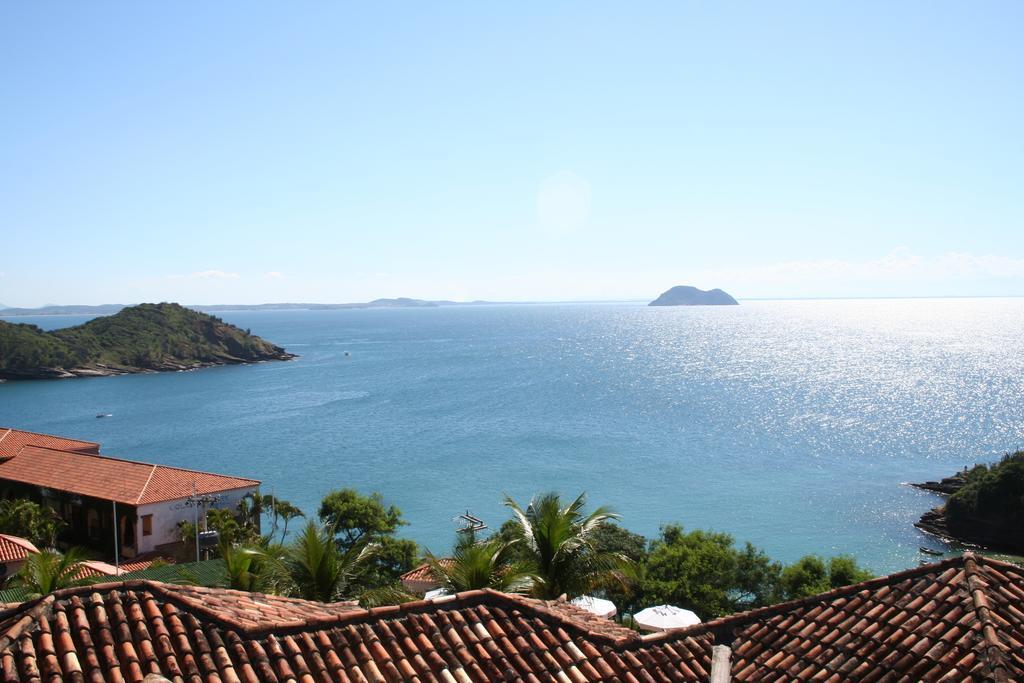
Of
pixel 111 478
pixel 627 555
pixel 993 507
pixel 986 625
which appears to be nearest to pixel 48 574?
pixel 986 625

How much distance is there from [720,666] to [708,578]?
23.2m

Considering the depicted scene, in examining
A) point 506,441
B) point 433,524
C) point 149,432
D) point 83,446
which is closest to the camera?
point 83,446

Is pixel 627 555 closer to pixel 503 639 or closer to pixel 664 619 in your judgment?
pixel 664 619

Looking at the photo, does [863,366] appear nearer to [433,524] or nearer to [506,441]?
[506,441]

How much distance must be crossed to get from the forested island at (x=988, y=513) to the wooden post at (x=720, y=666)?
47.7 meters

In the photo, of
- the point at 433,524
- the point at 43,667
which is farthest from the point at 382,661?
the point at 433,524

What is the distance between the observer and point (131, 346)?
146375mm

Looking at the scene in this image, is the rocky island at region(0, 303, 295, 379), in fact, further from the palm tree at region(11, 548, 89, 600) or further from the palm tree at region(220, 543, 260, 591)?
the palm tree at region(220, 543, 260, 591)

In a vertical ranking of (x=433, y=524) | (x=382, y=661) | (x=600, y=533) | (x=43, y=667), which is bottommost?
(x=433, y=524)

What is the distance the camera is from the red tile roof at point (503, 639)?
6.98m

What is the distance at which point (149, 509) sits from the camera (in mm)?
28844

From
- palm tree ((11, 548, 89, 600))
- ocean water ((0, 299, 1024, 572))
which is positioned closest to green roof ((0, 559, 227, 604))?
palm tree ((11, 548, 89, 600))

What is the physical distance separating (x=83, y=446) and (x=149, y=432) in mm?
43895

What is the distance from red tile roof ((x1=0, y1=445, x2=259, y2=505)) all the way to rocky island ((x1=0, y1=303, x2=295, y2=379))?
369 ft
